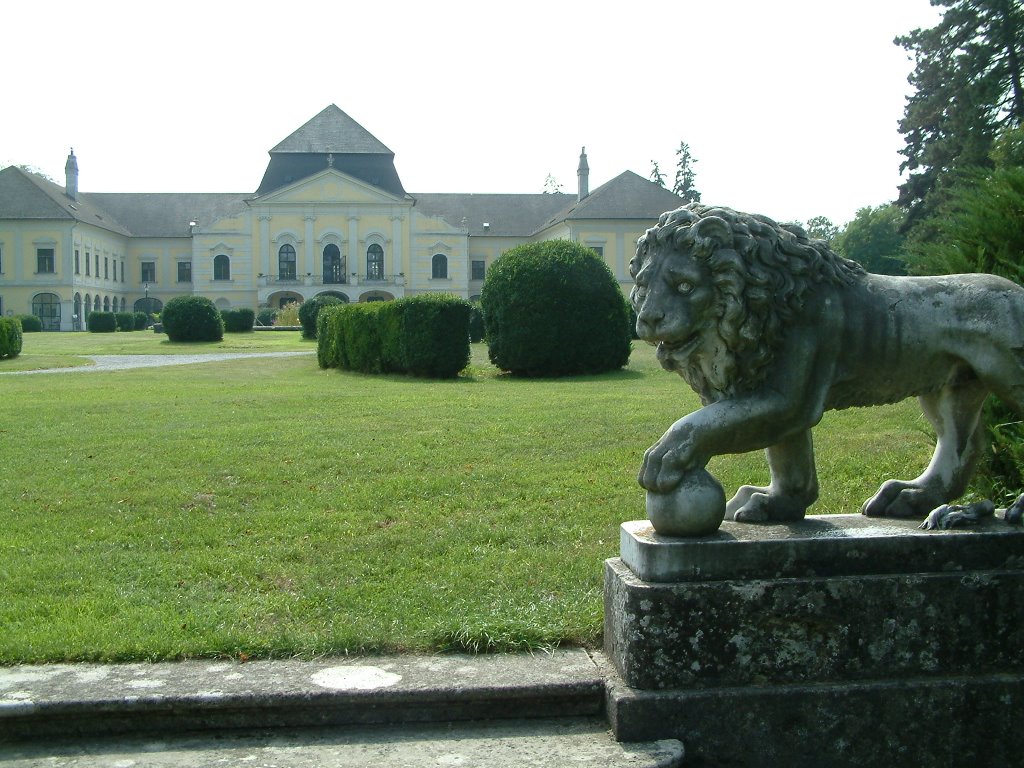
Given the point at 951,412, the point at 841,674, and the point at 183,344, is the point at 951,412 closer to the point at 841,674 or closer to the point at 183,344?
the point at 841,674

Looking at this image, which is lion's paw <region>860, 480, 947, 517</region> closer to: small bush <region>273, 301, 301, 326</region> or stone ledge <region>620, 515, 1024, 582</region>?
stone ledge <region>620, 515, 1024, 582</region>

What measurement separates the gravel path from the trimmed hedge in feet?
5.94

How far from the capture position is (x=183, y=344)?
33.5 meters

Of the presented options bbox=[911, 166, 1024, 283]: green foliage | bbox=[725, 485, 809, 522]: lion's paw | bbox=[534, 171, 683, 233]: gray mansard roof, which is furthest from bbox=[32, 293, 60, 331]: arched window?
bbox=[725, 485, 809, 522]: lion's paw

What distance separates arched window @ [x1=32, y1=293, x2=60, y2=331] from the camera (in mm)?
60219

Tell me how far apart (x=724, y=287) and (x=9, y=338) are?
2616 cm

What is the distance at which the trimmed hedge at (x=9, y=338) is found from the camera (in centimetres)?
2462

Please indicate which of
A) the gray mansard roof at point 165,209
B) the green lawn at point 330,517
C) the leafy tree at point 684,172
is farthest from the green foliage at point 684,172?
the green lawn at point 330,517

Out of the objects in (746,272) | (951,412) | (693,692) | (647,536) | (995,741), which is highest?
(746,272)

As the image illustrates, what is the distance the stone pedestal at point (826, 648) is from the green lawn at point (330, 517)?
71 centimetres

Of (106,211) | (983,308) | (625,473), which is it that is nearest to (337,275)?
(106,211)

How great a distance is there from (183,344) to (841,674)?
3335cm

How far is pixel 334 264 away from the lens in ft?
205

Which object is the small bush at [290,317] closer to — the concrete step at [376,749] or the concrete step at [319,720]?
the concrete step at [319,720]
